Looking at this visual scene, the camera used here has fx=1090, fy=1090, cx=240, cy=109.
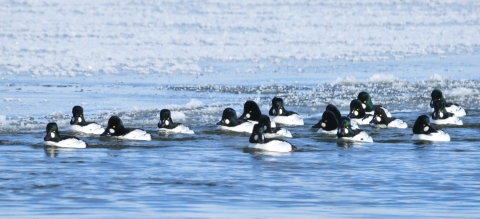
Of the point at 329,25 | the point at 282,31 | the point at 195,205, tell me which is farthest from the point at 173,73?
the point at 195,205

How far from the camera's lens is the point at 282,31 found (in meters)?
36.2

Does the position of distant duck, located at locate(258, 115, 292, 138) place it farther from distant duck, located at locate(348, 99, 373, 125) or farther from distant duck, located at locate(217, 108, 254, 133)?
distant duck, located at locate(348, 99, 373, 125)

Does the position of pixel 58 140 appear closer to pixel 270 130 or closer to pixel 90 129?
pixel 90 129

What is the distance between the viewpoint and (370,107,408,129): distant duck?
1902 centimetres

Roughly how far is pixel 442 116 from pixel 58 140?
284 inches

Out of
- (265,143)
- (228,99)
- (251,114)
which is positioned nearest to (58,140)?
(265,143)

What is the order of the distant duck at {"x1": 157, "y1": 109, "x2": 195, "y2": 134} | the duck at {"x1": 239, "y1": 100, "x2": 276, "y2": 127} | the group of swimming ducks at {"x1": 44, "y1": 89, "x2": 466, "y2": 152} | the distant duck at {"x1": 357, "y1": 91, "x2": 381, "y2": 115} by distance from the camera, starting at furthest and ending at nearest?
the distant duck at {"x1": 357, "y1": 91, "x2": 381, "y2": 115} < the duck at {"x1": 239, "y1": 100, "x2": 276, "y2": 127} < the distant duck at {"x1": 157, "y1": 109, "x2": 195, "y2": 134} < the group of swimming ducks at {"x1": 44, "y1": 89, "x2": 466, "y2": 152}

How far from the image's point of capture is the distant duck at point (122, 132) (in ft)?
56.4

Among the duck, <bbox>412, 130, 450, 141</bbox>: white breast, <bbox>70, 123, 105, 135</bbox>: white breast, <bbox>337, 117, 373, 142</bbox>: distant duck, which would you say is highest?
the duck

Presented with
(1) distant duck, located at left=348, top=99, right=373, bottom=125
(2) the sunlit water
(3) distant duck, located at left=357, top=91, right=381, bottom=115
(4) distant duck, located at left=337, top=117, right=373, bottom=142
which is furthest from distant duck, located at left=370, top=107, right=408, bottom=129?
(4) distant duck, located at left=337, top=117, right=373, bottom=142

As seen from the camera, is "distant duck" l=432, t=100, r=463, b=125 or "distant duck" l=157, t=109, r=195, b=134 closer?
"distant duck" l=157, t=109, r=195, b=134

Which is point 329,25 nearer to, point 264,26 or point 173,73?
point 264,26

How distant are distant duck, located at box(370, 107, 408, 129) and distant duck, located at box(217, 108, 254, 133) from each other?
7.46 feet

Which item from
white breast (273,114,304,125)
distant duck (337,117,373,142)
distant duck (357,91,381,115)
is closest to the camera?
distant duck (337,117,373,142)
